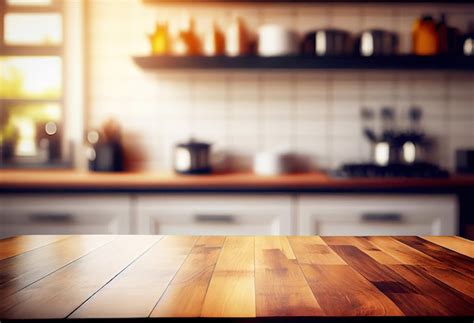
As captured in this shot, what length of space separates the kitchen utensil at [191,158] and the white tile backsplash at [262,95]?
40cm

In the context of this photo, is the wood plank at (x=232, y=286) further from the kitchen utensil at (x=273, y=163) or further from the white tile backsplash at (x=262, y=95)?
the white tile backsplash at (x=262, y=95)

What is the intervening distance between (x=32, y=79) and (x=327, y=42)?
6.25 feet

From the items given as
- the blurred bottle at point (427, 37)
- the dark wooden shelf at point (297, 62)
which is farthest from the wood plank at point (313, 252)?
the blurred bottle at point (427, 37)

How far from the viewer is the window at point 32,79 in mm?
2771

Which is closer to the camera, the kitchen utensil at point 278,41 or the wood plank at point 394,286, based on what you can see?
the wood plank at point 394,286

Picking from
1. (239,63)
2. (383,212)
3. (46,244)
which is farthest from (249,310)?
(239,63)

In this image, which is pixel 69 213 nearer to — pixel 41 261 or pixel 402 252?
pixel 41 261

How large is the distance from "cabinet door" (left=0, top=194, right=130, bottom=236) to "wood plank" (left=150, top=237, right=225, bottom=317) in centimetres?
123

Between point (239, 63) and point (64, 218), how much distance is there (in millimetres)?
1265

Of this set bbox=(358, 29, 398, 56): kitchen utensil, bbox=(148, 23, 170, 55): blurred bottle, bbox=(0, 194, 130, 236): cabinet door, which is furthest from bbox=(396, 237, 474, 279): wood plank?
bbox=(148, 23, 170, 55): blurred bottle

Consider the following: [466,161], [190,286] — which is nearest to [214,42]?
[466,161]

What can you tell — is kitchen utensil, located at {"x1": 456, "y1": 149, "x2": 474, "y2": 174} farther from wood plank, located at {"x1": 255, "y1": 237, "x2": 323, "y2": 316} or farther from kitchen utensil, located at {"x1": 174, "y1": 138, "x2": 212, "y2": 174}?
wood plank, located at {"x1": 255, "y1": 237, "x2": 323, "y2": 316}

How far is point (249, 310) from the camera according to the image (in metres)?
0.59

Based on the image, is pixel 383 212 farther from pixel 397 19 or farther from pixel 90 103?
pixel 90 103
